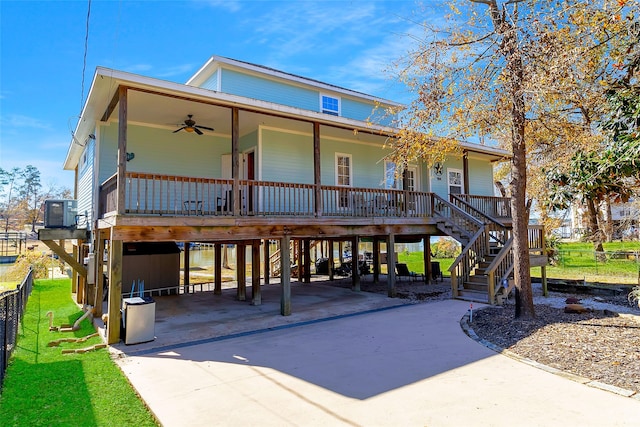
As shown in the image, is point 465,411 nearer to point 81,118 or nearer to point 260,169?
point 260,169

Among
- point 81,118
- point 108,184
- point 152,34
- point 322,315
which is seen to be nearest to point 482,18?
point 322,315

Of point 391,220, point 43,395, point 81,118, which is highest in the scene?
point 81,118

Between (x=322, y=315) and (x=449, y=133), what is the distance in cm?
549

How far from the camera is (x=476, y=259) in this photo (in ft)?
39.2

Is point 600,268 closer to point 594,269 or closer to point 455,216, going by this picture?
point 594,269

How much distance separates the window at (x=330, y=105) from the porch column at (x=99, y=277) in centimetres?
868

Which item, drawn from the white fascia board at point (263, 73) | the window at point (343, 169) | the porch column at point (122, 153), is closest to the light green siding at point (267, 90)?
the white fascia board at point (263, 73)

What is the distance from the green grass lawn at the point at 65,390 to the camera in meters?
4.30

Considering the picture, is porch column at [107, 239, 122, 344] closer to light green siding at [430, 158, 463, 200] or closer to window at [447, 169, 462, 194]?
light green siding at [430, 158, 463, 200]

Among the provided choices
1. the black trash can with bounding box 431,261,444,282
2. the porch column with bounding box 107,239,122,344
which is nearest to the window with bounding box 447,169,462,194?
the black trash can with bounding box 431,261,444,282

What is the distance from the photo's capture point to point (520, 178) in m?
8.29

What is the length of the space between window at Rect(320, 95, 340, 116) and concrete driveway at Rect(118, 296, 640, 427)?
939 centimetres

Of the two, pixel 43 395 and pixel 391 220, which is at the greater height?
pixel 391 220

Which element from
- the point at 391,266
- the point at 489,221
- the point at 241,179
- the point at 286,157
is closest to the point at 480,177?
the point at 489,221
